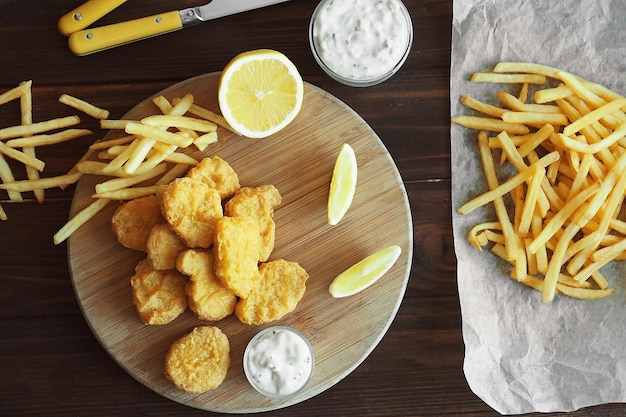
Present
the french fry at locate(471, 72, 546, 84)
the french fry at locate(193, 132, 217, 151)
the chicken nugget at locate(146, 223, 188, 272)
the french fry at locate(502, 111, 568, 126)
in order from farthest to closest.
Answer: the french fry at locate(471, 72, 546, 84) → the french fry at locate(502, 111, 568, 126) → the french fry at locate(193, 132, 217, 151) → the chicken nugget at locate(146, 223, 188, 272)

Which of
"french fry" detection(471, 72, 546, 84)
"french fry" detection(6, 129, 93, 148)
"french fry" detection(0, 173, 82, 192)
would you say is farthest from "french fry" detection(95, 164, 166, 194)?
"french fry" detection(471, 72, 546, 84)

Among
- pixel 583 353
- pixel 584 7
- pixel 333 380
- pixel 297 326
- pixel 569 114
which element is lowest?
pixel 583 353

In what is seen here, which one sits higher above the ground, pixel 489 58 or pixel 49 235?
pixel 489 58

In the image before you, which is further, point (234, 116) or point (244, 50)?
point (244, 50)

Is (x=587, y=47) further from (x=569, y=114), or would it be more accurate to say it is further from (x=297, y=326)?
(x=297, y=326)

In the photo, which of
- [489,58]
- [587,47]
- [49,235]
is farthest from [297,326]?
[587,47]

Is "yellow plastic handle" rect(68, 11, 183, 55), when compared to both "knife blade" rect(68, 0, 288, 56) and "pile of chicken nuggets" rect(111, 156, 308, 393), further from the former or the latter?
"pile of chicken nuggets" rect(111, 156, 308, 393)

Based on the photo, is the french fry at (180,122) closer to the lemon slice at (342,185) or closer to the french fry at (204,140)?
the french fry at (204,140)

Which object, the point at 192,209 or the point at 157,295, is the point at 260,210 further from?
the point at 157,295
